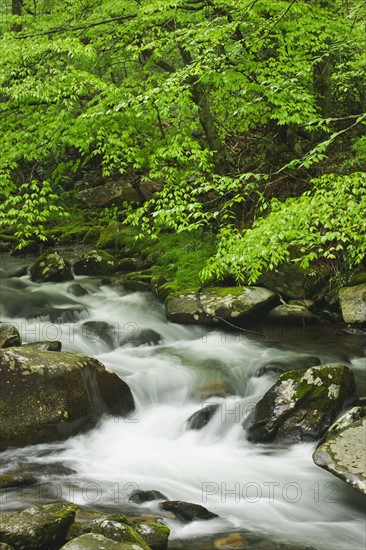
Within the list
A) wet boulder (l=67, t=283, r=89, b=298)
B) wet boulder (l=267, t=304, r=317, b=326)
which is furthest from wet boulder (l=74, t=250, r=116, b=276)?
wet boulder (l=267, t=304, r=317, b=326)

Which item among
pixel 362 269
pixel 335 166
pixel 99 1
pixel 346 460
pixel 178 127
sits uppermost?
pixel 99 1

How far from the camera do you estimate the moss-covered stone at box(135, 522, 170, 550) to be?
14.9 ft

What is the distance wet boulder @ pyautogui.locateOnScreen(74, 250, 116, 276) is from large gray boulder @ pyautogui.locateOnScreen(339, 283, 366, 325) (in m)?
5.62

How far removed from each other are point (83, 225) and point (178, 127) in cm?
630

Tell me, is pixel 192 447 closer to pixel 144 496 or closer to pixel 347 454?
pixel 144 496

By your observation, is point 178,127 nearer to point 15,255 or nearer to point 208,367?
point 208,367

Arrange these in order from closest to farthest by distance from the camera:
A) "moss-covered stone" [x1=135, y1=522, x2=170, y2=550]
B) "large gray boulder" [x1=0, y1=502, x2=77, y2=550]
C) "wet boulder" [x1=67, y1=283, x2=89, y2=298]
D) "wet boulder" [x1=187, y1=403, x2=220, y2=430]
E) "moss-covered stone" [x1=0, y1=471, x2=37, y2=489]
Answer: "large gray boulder" [x1=0, y1=502, x2=77, y2=550] → "moss-covered stone" [x1=135, y1=522, x2=170, y2=550] → "moss-covered stone" [x1=0, y1=471, x2=37, y2=489] → "wet boulder" [x1=187, y1=403, x2=220, y2=430] → "wet boulder" [x1=67, y1=283, x2=89, y2=298]

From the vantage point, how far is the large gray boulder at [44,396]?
632cm

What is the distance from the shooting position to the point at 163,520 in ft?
16.9

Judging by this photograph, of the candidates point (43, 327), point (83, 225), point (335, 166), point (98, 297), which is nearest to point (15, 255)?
point (83, 225)

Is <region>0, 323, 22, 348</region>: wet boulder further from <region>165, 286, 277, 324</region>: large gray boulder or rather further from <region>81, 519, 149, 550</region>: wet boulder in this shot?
<region>81, 519, 149, 550</region>: wet boulder

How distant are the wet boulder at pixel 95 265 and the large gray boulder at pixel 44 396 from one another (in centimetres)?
606

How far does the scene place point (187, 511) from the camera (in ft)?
17.3

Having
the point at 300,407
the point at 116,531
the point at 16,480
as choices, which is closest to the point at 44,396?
the point at 16,480
